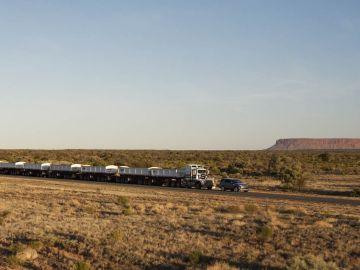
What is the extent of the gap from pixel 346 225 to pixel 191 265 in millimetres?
10556

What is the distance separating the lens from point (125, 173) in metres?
70.9

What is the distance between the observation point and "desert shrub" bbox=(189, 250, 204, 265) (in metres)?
19.0

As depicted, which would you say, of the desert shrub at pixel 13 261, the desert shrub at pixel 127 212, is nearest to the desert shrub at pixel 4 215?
the desert shrub at pixel 127 212

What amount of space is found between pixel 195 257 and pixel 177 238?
12.8 feet

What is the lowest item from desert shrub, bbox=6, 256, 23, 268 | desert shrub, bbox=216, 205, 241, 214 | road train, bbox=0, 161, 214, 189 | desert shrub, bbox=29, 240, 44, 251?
desert shrub, bbox=6, 256, 23, 268

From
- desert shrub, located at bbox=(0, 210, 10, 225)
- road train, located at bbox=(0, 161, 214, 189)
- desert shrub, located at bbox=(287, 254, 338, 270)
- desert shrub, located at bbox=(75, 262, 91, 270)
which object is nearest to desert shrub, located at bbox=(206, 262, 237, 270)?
desert shrub, located at bbox=(287, 254, 338, 270)

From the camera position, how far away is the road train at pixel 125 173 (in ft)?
202

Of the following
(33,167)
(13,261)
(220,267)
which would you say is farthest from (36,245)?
(33,167)

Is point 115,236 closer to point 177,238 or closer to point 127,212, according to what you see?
point 177,238

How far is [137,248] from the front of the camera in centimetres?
2128

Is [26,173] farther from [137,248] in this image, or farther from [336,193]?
[137,248]

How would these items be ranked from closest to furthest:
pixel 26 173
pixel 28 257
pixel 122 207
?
pixel 28 257, pixel 122 207, pixel 26 173

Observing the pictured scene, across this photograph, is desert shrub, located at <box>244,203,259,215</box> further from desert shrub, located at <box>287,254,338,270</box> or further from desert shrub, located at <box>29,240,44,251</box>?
desert shrub, located at <box>287,254,338,270</box>

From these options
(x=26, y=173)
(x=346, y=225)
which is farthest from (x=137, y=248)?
(x=26, y=173)
